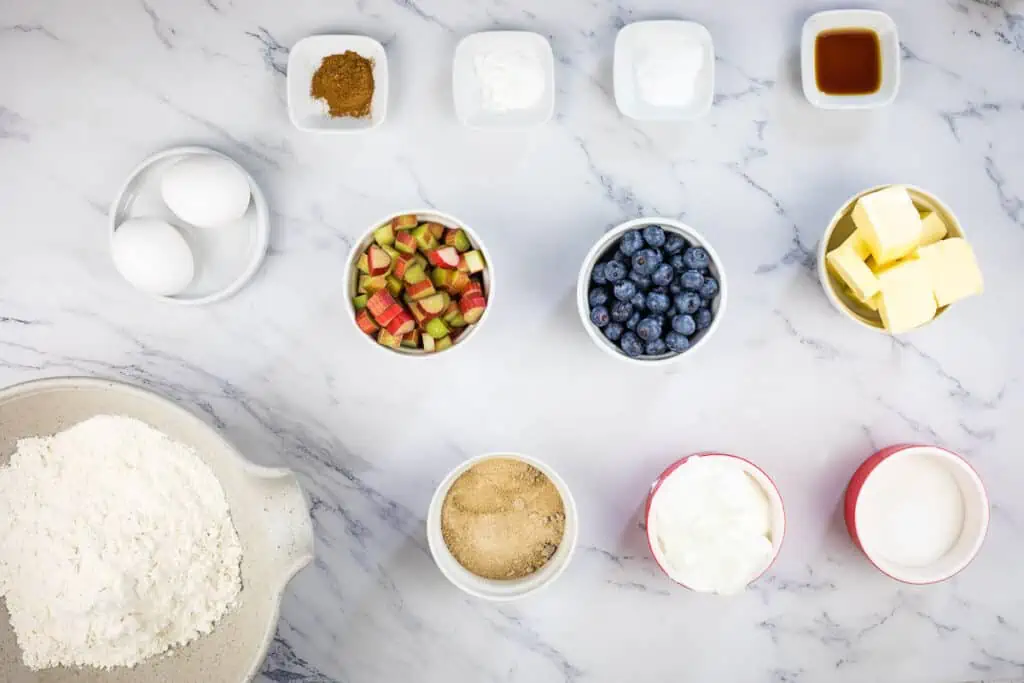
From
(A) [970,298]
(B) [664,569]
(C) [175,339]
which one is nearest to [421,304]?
(C) [175,339]

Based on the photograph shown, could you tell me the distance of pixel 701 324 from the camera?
1.34m

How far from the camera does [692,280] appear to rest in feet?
4.33

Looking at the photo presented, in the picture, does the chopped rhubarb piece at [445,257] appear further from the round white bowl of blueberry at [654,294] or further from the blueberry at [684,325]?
the blueberry at [684,325]

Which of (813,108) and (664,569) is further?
(813,108)

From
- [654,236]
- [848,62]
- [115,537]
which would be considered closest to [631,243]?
[654,236]

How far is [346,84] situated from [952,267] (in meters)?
0.99

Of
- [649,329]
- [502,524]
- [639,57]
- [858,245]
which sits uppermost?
[639,57]

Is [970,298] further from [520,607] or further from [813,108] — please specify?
[520,607]

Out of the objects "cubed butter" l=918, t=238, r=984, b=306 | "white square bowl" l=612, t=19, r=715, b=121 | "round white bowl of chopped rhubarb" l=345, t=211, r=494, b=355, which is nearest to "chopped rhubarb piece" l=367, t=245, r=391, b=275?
"round white bowl of chopped rhubarb" l=345, t=211, r=494, b=355

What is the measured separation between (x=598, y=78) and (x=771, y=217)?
37 centimetres

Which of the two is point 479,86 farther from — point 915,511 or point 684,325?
point 915,511

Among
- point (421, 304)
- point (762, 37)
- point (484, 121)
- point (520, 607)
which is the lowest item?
point (520, 607)

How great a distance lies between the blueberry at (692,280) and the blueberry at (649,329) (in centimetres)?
7

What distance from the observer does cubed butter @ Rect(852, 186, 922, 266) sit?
1308 millimetres
